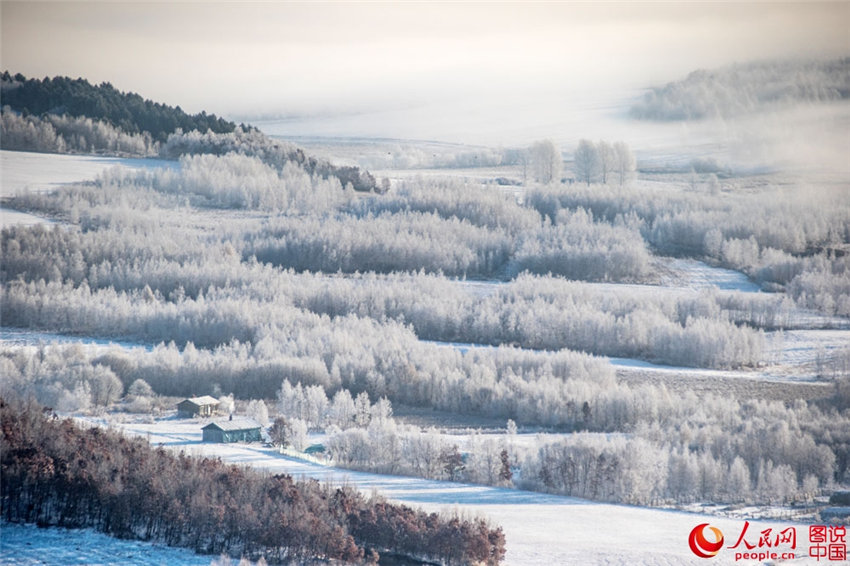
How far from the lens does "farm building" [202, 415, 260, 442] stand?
131 ft

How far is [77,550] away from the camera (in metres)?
26.4

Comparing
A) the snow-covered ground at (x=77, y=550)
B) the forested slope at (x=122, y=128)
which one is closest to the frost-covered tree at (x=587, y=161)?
the forested slope at (x=122, y=128)

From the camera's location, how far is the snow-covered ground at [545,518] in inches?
1112

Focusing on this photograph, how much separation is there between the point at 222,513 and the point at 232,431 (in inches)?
491

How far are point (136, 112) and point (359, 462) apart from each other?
219ft

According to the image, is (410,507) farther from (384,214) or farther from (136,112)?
(136,112)

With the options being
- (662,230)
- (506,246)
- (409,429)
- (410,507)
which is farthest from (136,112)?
(410,507)

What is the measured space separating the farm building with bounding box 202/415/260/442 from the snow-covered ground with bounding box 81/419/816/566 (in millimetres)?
805

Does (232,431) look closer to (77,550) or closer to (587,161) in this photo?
(77,550)

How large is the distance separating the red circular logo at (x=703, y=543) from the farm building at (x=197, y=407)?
20.6 meters

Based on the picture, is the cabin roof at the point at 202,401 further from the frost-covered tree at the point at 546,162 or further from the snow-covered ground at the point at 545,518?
the frost-covered tree at the point at 546,162

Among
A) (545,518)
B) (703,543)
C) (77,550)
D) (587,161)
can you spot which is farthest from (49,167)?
(703,543)

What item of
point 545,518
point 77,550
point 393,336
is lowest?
point 545,518

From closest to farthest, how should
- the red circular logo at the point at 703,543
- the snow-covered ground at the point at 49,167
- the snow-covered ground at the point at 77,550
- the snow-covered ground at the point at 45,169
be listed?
the snow-covered ground at the point at 77,550
the red circular logo at the point at 703,543
the snow-covered ground at the point at 45,169
the snow-covered ground at the point at 49,167
